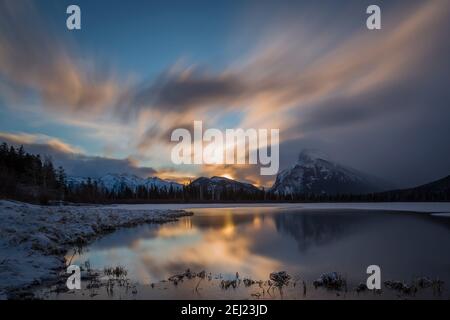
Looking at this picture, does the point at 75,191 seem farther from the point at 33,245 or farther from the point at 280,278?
the point at 280,278

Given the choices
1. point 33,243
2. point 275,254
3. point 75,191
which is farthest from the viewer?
point 75,191

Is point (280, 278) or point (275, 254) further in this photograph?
point (275, 254)

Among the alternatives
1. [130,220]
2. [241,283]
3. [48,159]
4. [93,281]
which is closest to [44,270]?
[93,281]

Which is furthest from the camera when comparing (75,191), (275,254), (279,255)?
(75,191)

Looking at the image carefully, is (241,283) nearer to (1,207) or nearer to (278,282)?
(278,282)

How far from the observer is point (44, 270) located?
42.1 feet

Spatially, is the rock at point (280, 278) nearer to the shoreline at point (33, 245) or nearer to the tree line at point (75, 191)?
the shoreline at point (33, 245)

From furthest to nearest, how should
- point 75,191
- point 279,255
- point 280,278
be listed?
point 75,191 → point 279,255 → point 280,278

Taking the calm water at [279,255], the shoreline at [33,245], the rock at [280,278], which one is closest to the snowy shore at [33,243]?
the shoreline at [33,245]

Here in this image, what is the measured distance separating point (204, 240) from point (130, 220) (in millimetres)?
19600

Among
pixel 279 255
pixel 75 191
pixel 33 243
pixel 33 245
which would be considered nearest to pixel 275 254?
pixel 279 255

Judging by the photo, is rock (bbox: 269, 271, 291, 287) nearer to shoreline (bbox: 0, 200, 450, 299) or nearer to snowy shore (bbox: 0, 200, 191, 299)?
shoreline (bbox: 0, 200, 450, 299)

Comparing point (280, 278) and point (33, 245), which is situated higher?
point (33, 245)
